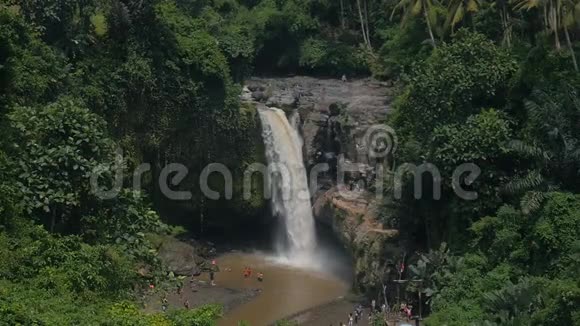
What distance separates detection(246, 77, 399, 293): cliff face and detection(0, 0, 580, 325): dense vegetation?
1.59 metres

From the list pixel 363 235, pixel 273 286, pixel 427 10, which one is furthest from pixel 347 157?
pixel 427 10

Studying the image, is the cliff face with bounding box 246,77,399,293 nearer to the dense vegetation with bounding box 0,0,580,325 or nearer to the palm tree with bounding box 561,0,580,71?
the dense vegetation with bounding box 0,0,580,325

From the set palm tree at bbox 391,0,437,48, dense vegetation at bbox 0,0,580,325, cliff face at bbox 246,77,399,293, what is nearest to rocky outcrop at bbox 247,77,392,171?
cliff face at bbox 246,77,399,293

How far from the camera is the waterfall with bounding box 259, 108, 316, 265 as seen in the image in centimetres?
3162

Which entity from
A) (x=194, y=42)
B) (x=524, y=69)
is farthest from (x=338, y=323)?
(x=194, y=42)

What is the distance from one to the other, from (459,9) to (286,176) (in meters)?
10.1

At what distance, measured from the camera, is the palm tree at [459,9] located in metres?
29.4

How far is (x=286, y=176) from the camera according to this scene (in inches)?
1253

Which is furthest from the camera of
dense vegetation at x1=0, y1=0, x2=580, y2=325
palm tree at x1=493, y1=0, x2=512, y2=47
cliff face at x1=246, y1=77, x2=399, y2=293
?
palm tree at x1=493, y1=0, x2=512, y2=47

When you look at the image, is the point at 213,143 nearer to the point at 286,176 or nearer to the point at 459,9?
the point at 286,176

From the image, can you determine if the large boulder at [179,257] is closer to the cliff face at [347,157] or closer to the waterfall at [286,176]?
the waterfall at [286,176]

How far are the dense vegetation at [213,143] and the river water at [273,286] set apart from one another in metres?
2.98

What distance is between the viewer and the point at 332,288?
27.1 m

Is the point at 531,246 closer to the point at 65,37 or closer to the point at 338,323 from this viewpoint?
the point at 338,323
